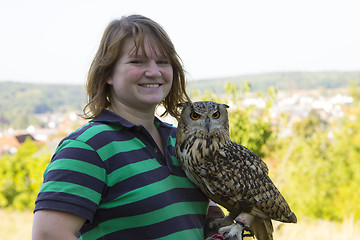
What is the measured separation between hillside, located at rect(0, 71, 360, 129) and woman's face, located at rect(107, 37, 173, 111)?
51.5 metres

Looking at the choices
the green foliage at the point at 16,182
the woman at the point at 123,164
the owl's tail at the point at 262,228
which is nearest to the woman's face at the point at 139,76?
the woman at the point at 123,164

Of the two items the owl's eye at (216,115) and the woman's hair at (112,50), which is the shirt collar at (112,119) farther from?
the owl's eye at (216,115)

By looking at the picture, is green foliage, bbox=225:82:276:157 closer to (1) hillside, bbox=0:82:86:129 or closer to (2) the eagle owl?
(2) the eagle owl

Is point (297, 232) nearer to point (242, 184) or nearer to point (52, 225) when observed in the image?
point (242, 184)

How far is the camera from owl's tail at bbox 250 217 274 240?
1678 mm

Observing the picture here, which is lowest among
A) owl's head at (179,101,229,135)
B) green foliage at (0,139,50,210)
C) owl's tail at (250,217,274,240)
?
green foliage at (0,139,50,210)

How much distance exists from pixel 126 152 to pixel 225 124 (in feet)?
1.86

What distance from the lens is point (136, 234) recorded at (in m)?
1.26

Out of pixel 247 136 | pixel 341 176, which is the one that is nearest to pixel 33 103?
pixel 341 176

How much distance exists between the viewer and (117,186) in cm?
124

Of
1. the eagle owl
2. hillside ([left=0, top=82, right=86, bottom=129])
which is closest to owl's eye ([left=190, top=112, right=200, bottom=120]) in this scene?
the eagle owl

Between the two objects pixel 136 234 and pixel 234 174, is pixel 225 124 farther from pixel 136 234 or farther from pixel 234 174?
pixel 136 234

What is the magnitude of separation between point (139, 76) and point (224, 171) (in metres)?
0.55

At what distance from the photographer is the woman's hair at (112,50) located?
1.42 m
